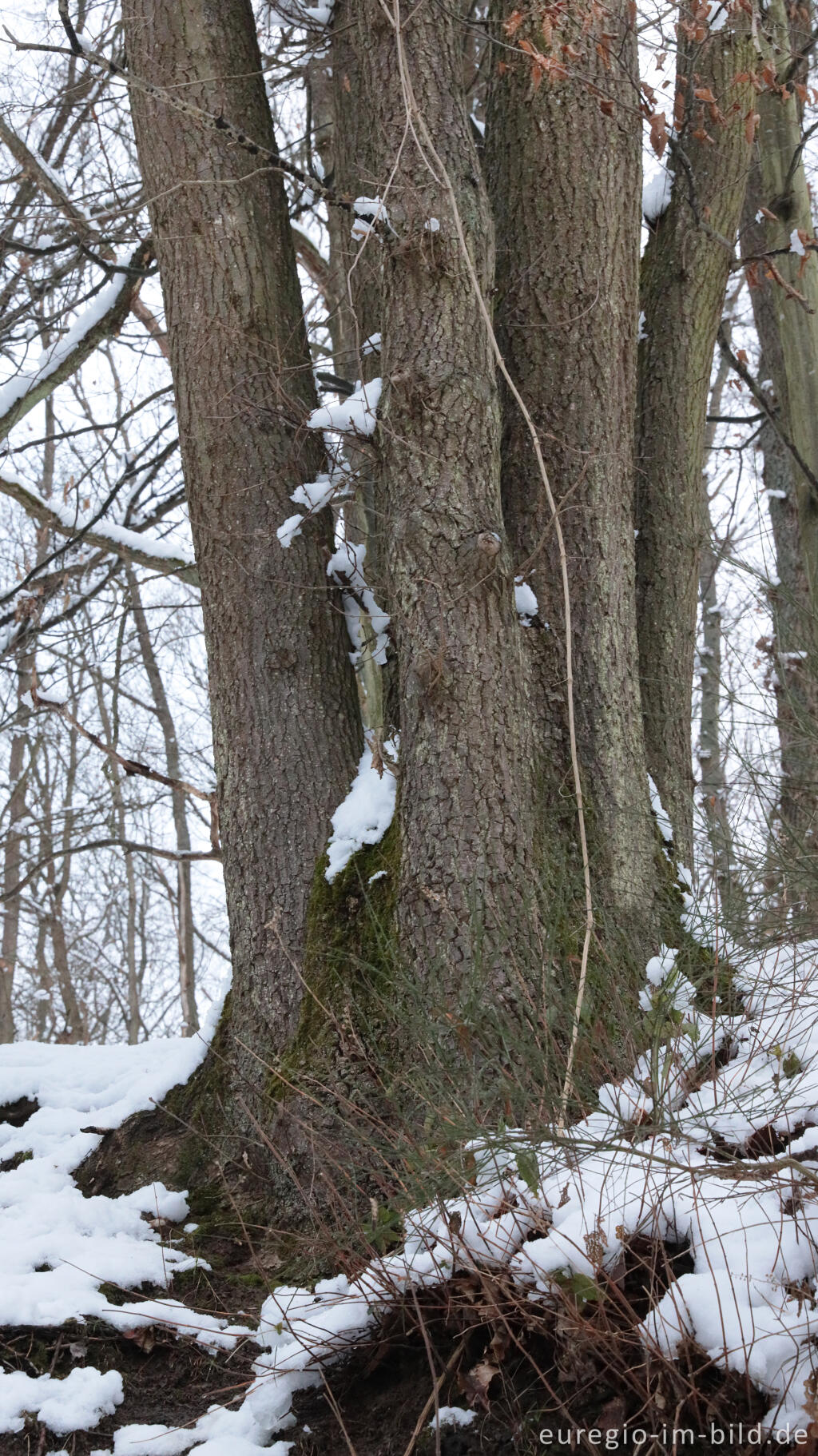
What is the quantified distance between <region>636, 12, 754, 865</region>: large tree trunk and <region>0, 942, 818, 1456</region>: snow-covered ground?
126 centimetres

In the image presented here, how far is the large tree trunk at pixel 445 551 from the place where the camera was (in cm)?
291

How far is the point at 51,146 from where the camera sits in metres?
5.98

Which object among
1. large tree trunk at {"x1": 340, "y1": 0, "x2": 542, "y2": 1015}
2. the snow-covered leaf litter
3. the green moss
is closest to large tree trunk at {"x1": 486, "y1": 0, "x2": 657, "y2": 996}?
large tree trunk at {"x1": 340, "y1": 0, "x2": 542, "y2": 1015}

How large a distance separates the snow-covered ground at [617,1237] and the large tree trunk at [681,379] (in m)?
1.26

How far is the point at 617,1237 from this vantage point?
2.02 metres

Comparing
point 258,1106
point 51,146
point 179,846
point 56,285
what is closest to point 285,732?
point 258,1106

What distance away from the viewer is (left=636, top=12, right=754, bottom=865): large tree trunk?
3861mm

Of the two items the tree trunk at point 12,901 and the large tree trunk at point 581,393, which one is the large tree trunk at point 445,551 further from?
the tree trunk at point 12,901

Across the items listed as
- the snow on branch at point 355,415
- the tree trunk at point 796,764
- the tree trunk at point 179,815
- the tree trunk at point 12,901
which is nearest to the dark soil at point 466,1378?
the tree trunk at point 796,764

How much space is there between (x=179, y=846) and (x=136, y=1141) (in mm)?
9565

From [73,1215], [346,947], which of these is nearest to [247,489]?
[346,947]

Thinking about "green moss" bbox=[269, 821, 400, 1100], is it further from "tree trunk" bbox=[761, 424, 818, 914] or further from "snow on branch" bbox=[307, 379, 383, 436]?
"snow on branch" bbox=[307, 379, 383, 436]

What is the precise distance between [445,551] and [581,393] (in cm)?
87

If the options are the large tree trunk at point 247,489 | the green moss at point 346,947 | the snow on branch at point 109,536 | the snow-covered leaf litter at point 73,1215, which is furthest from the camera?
the snow on branch at point 109,536
